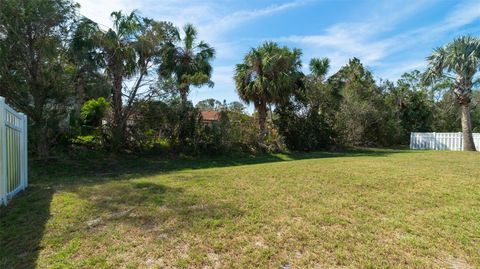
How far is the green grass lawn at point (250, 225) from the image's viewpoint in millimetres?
3266

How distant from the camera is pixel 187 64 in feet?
54.4

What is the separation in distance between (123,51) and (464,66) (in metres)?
18.0

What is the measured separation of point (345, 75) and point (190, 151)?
1422 cm

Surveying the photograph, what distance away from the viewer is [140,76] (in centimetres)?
1391

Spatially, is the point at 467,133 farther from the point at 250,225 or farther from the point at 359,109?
the point at 250,225

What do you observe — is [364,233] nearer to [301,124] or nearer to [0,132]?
[0,132]

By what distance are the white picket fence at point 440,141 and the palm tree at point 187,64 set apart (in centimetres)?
1489

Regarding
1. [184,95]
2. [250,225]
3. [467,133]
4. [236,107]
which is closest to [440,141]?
[467,133]

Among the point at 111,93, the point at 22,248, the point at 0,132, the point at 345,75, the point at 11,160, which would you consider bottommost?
the point at 22,248

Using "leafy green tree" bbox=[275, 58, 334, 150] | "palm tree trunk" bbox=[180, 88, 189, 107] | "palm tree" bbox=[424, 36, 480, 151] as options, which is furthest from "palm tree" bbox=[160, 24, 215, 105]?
"palm tree" bbox=[424, 36, 480, 151]

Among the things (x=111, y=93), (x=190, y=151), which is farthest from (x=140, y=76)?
(x=190, y=151)

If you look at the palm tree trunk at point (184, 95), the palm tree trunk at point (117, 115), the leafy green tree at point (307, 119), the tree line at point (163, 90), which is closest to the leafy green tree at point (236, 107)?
the tree line at point (163, 90)

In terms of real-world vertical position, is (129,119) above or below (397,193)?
above

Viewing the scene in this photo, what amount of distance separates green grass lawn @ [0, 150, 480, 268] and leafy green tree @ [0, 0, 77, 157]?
18.5ft
